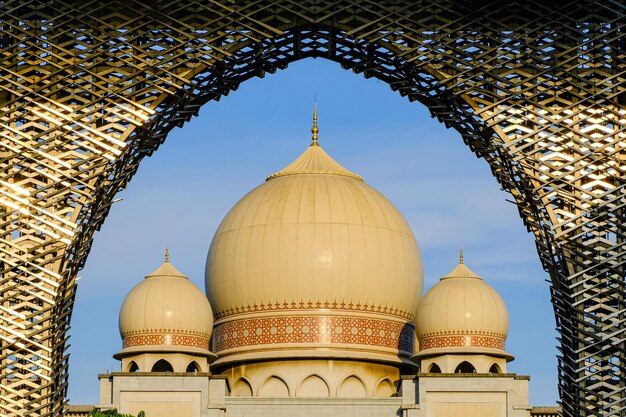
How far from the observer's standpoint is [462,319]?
40031mm

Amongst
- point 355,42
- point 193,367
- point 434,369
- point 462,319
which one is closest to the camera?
point 355,42

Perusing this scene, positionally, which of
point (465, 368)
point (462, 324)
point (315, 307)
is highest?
point (315, 307)

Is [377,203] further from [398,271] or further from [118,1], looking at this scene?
[118,1]

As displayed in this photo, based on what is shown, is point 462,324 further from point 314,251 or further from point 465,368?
point 314,251

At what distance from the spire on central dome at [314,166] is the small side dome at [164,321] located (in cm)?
482

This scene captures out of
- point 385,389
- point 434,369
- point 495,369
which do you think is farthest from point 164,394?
point 495,369

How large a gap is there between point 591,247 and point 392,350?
20716 millimetres

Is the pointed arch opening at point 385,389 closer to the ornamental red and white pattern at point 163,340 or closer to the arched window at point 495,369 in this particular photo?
the arched window at point 495,369

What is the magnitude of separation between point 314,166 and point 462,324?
6405 millimetres

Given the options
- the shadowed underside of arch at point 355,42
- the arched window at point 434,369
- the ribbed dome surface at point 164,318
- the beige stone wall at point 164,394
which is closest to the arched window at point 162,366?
the ribbed dome surface at point 164,318

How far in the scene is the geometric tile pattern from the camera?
40.9 metres

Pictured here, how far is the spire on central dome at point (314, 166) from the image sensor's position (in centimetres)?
4381

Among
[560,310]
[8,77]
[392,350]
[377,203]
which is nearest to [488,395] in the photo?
[392,350]

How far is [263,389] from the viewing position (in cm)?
4091
